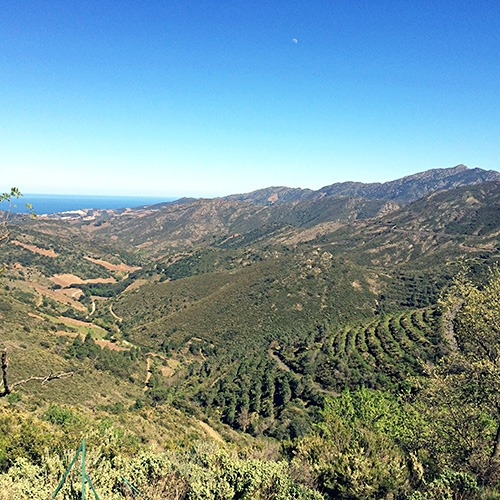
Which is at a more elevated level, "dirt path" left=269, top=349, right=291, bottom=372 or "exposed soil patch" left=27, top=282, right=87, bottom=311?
"exposed soil patch" left=27, top=282, right=87, bottom=311

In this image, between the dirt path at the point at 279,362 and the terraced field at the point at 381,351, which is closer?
the terraced field at the point at 381,351

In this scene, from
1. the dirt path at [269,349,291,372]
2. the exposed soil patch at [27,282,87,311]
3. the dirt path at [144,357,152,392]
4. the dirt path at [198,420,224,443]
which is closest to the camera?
the dirt path at [198,420,224,443]

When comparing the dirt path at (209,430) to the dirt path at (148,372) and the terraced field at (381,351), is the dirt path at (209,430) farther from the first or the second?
the terraced field at (381,351)

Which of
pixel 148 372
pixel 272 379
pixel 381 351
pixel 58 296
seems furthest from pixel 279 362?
pixel 58 296

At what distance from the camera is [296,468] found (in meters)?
18.9

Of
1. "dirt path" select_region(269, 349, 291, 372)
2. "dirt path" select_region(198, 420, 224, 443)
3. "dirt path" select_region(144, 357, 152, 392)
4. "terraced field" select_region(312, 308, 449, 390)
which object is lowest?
"dirt path" select_region(144, 357, 152, 392)

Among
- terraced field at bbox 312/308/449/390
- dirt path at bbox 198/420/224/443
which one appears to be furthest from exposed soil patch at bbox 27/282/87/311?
terraced field at bbox 312/308/449/390

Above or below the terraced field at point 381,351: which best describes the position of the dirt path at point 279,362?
below

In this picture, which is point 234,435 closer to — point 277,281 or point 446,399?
point 446,399

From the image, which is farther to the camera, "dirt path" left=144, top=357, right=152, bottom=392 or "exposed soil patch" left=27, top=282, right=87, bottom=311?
"exposed soil patch" left=27, top=282, right=87, bottom=311

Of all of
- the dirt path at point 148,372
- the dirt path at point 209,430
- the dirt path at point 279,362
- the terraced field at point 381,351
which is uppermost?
the terraced field at point 381,351

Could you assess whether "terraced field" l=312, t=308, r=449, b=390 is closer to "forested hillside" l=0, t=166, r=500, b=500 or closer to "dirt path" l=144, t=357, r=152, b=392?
"forested hillside" l=0, t=166, r=500, b=500

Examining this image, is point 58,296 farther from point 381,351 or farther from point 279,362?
point 381,351

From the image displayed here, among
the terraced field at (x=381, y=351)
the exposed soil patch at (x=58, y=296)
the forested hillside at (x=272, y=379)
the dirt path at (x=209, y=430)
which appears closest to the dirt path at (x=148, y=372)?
the forested hillside at (x=272, y=379)
